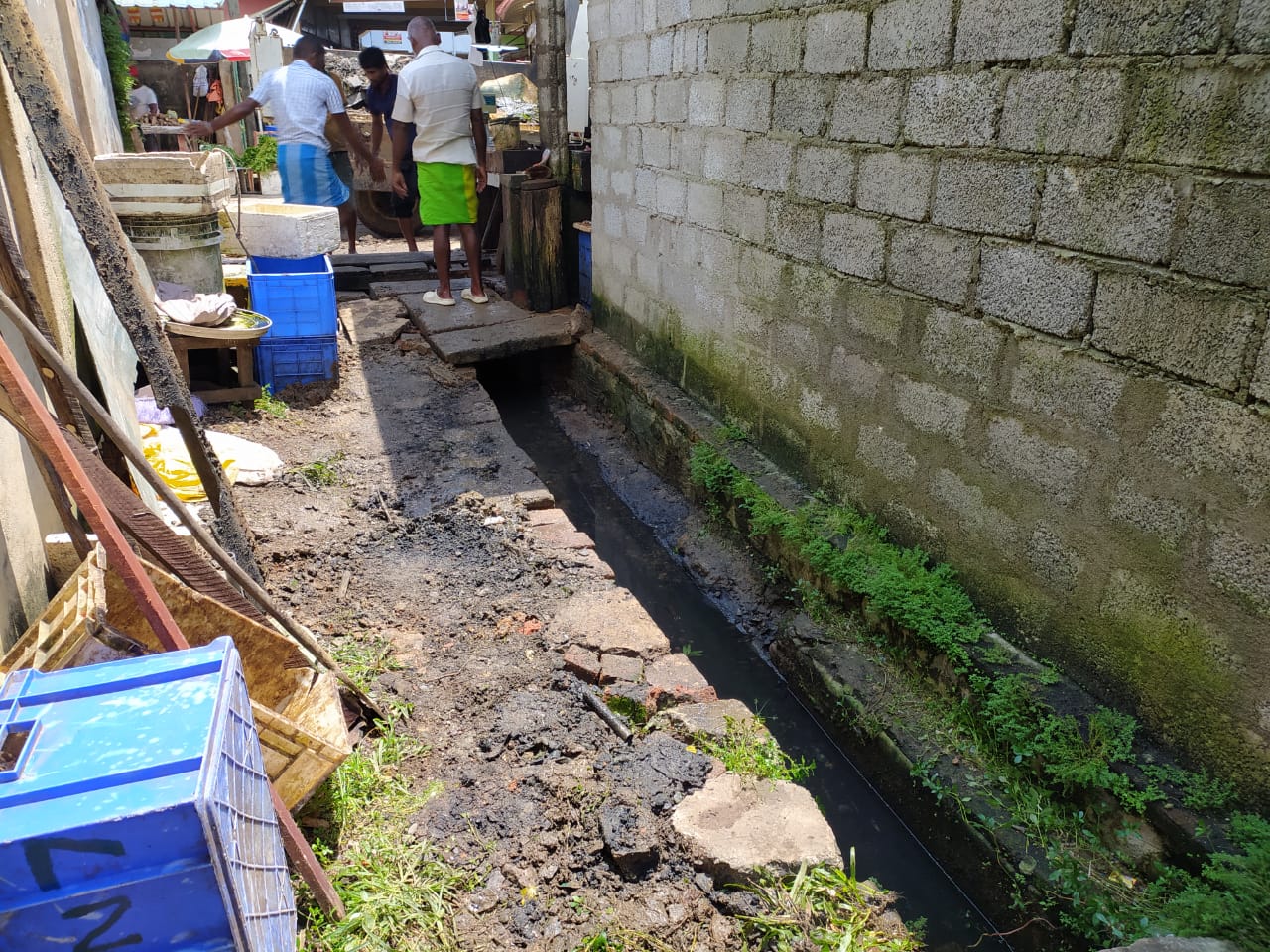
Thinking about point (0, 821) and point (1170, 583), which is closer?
point (0, 821)

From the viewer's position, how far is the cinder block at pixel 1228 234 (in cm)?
213

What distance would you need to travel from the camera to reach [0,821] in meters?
1.19

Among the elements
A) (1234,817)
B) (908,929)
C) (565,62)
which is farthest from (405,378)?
(1234,817)

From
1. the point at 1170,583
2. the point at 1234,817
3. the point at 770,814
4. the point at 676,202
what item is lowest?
the point at 770,814

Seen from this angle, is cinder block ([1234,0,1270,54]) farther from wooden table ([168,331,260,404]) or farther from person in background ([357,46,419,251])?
person in background ([357,46,419,251])

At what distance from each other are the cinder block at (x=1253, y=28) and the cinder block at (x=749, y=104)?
2.36 m

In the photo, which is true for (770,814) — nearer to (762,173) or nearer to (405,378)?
(762,173)

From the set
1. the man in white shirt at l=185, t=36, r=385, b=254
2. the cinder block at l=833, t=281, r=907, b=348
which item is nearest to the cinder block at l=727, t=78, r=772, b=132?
the cinder block at l=833, t=281, r=907, b=348

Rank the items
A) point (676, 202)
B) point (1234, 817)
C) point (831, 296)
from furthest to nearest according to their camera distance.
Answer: point (676, 202) < point (831, 296) < point (1234, 817)

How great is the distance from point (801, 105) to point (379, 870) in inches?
143

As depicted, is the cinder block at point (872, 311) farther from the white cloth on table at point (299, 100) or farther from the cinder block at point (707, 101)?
the white cloth on table at point (299, 100)

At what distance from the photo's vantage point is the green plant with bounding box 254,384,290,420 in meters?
5.63

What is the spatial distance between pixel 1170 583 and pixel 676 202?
3.77 m

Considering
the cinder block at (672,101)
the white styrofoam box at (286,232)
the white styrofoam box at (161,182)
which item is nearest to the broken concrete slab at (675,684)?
the cinder block at (672,101)
